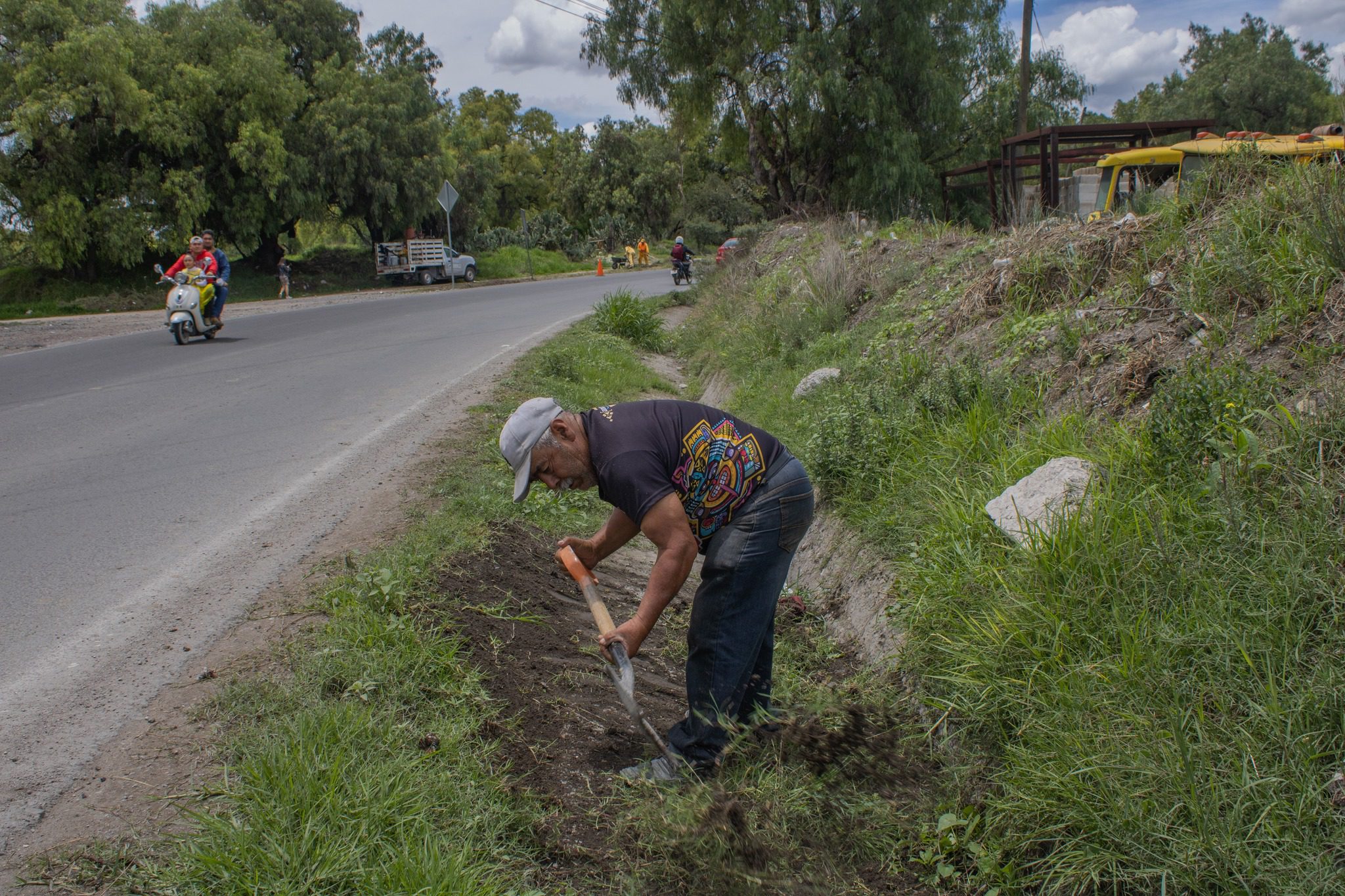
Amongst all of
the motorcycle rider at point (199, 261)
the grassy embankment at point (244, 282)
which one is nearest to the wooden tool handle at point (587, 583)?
the motorcycle rider at point (199, 261)

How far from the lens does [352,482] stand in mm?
6387

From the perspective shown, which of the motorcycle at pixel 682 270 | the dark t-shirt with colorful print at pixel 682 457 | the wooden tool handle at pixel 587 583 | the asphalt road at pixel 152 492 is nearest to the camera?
the dark t-shirt with colorful print at pixel 682 457

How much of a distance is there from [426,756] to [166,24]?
33388mm

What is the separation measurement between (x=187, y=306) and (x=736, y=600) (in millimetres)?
13076

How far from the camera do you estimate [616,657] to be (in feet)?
10.7

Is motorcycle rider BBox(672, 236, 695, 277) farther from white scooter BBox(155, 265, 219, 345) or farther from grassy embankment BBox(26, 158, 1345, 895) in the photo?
grassy embankment BBox(26, 158, 1345, 895)

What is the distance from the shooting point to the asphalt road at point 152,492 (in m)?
3.54

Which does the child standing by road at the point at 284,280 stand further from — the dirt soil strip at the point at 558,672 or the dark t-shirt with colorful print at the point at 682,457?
the dark t-shirt with colorful print at the point at 682,457

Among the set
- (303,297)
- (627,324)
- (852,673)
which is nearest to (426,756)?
(852,673)

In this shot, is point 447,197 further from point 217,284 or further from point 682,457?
point 682,457

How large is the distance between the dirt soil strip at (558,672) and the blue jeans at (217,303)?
10941 mm

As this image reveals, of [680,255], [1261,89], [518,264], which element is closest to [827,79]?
[680,255]

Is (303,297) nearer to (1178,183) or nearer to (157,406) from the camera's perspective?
(157,406)

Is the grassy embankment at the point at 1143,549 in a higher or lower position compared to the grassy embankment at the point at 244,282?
lower
